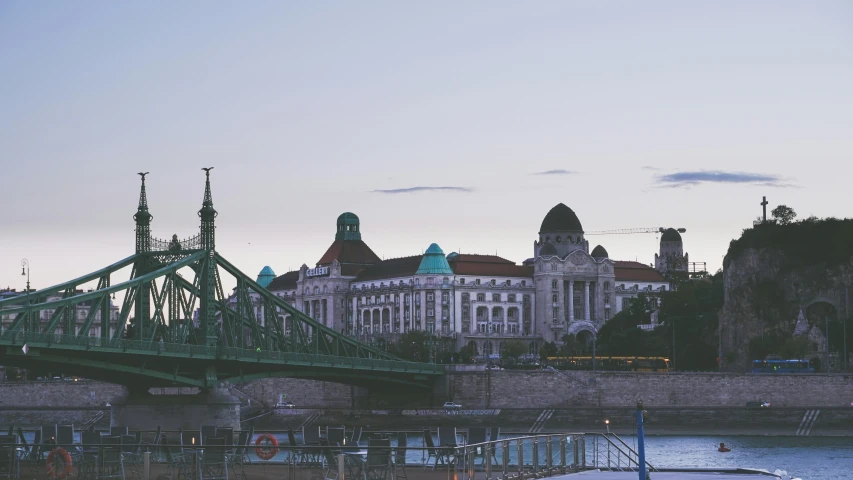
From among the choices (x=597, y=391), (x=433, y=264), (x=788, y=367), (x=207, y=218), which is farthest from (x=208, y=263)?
(x=433, y=264)

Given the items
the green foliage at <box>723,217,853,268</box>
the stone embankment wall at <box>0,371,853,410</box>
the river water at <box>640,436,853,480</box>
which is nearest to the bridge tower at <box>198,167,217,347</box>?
the stone embankment wall at <box>0,371,853,410</box>

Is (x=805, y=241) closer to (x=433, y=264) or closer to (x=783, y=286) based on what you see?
(x=783, y=286)

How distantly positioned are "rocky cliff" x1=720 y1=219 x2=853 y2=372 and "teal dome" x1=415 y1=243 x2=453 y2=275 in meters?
60.3

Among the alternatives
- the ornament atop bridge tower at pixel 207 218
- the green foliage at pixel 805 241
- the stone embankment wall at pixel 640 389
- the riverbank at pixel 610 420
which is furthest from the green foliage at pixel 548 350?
the ornament atop bridge tower at pixel 207 218

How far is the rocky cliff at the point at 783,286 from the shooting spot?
134125 mm

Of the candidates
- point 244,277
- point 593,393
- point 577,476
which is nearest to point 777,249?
point 593,393

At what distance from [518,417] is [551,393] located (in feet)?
16.8

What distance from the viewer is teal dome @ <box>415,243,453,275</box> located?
647 feet

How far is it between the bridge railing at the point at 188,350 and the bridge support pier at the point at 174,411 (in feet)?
8.55

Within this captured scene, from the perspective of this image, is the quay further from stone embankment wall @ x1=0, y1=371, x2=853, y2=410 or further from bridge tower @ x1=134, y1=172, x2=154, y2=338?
stone embankment wall @ x1=0, y1=371, x2=853, y2=410

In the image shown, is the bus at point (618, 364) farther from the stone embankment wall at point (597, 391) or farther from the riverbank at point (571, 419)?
the riverbank at point (571, 419)

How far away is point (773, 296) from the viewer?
136875 mm

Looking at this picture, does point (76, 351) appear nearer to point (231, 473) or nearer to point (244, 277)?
point (244, 277)

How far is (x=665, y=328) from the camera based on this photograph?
524 feet
